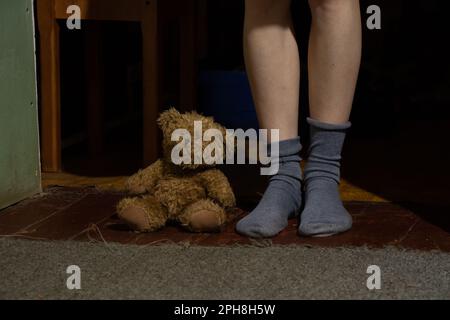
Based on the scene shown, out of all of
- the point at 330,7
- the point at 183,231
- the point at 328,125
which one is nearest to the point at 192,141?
the point at 183,231

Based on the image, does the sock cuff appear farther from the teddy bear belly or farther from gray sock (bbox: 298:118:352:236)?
the teddy bear belly

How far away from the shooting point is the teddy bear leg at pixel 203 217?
170 cm

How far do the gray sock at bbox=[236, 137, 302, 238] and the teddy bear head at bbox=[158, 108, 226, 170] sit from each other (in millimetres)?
136

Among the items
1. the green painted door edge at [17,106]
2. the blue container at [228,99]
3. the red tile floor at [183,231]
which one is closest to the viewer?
the red tile floor at [183,231]

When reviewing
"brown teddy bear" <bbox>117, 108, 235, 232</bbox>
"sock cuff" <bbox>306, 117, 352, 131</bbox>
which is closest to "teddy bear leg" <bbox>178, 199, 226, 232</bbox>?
"brown teddy bear" <bbox>117, 108, 235, 232</bbox>

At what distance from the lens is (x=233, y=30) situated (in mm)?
3447

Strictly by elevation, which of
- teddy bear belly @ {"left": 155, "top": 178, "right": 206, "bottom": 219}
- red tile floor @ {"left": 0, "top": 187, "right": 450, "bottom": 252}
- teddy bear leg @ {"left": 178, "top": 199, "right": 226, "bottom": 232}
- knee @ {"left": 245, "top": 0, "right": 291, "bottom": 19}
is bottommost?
red tile floor @ {"left": 0, "top": 187, "right": 450, "bottom": 252}

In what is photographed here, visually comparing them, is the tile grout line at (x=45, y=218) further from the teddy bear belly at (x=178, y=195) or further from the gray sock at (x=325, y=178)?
the gray sock at (x=325, y=178)

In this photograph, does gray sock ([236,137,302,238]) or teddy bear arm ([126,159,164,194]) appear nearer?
gray sock ([236,137,302,238])

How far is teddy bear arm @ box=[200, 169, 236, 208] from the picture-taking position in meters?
1.77

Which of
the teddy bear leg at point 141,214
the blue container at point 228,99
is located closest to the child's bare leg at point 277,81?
the teddy bear leg at point 141,214

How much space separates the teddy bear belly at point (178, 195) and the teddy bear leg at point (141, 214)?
0.03 m

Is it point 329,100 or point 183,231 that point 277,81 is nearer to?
point 329,100

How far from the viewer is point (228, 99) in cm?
275
